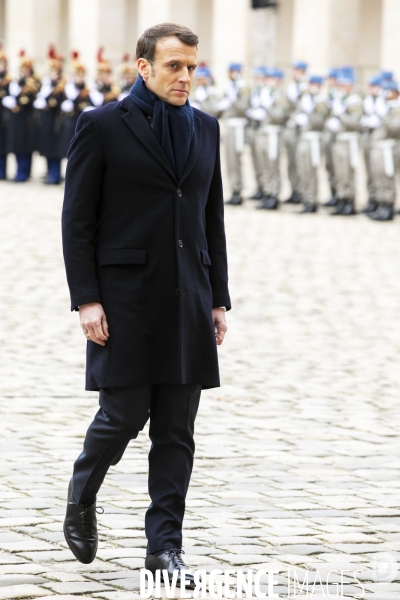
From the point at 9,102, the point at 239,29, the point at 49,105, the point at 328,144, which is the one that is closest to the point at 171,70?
the point at 328,144

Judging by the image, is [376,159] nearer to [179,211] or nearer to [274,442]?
[274,442]

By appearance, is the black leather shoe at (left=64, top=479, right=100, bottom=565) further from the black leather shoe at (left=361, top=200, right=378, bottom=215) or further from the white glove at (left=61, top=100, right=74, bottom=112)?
the white glove at (left=61, top=100, right=74, bottom=112)

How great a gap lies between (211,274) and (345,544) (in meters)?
1.18

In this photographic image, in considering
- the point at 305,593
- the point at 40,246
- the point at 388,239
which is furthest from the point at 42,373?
the point at 388,239

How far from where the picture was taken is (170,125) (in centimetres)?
443

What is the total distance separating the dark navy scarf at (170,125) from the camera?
4395 mm

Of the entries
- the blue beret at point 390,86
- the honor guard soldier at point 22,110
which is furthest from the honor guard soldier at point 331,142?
the honor guard soldier at point 22,110

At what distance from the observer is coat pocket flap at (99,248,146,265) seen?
171 inches

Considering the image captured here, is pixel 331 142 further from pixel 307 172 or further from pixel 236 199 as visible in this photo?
pixel 236 199

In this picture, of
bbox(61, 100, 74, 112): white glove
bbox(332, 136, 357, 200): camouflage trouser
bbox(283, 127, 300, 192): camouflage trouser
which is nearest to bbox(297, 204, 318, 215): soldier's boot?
bbox(332, 136, 357, 200): camouflage trouser

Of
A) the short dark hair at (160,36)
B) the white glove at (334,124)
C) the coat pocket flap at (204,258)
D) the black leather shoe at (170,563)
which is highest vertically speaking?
the short dark hair at (160,36)

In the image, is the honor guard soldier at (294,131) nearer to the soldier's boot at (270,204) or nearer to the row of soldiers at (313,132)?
the row of soldiers at (313,132)

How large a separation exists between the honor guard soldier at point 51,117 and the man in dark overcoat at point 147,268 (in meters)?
19.5

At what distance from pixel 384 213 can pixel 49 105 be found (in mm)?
7078
